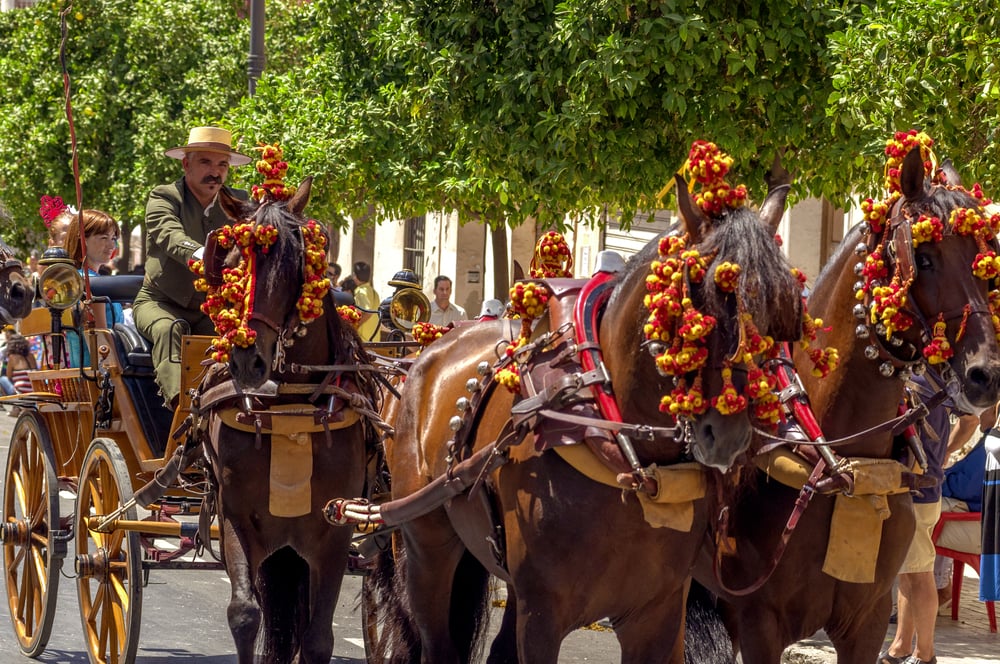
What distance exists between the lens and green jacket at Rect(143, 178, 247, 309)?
22.1 feet

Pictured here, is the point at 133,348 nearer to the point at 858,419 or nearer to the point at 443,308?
the point at 858,419

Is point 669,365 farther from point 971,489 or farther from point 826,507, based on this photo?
point 971,489

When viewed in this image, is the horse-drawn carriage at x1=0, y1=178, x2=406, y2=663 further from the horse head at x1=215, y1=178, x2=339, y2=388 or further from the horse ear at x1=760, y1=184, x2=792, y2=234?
the horse ear at x1=760, y1=184, x2=792, y2=234

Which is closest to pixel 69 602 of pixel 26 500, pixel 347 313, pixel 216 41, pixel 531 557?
pixel 26 500

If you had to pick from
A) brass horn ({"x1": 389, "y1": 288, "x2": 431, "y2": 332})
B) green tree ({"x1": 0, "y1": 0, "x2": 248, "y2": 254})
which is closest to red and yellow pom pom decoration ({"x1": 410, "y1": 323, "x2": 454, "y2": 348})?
brass horn ({"x1": 389, "y1": 288, "x2": 431, "y2": 332})

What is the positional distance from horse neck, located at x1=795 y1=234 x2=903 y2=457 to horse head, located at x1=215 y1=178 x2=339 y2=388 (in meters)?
2.01

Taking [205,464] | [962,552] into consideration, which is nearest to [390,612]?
[205,464]

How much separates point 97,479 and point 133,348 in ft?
2.20

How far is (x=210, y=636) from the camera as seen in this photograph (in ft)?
24.6

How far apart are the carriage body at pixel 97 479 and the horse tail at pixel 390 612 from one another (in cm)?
72

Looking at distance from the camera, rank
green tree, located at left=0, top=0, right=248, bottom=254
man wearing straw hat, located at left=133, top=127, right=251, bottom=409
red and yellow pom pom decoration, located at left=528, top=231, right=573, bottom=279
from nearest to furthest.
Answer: red and yellow pom pom decoration, located at left=528, top=231, right=573, bottom=279, man wearing straw hat, located at left=133, top=127, right=251, bottom=409, green tree, located at left=0, top=0, right=248, bottom=254

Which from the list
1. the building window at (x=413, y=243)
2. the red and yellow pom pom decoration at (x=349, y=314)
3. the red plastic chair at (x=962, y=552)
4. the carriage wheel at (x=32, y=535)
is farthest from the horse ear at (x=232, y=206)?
the building window at (x=413, y=243)

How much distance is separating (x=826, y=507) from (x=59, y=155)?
22743mm

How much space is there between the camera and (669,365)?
399cm
